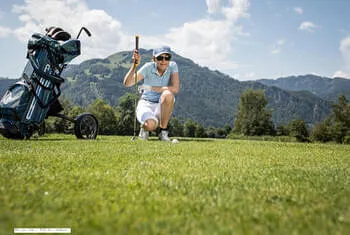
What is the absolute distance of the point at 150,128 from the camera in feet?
30.5

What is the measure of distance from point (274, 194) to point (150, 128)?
23.4 feet

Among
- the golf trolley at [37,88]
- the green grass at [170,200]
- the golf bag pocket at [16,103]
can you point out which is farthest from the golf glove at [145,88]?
the green grass at [170,200]

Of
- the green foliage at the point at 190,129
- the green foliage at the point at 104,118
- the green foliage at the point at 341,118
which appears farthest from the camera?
the green foliage at the point at 190,129

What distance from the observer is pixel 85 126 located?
9.30 metres

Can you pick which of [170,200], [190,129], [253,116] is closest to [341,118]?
[253,116]

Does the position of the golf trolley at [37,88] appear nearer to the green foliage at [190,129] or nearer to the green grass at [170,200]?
the green grass at [170,200]

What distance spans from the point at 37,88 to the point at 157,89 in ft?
12.1

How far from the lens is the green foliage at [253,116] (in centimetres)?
6975

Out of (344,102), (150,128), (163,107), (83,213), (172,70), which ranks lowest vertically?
(83,213)

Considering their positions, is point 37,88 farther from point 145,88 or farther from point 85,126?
point 145,88

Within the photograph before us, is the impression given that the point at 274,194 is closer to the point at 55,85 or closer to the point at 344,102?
the point at 55,85

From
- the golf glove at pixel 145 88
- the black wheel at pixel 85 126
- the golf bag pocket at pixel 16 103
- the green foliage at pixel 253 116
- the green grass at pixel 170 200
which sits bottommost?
the green grass at pixel 170 200

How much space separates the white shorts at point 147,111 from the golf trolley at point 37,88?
1876 mm

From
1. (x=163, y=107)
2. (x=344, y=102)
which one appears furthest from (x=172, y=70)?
(x=344, y=102)
